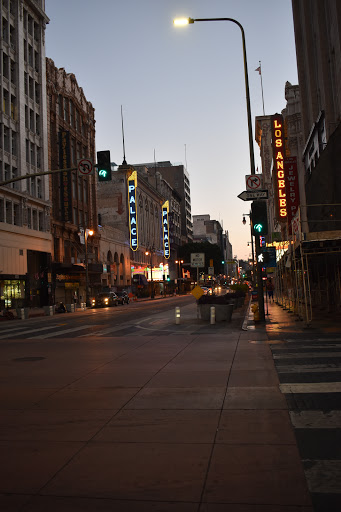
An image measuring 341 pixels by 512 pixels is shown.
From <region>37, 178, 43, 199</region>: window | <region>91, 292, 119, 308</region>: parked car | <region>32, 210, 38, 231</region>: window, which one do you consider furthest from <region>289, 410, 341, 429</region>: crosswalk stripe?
<region>37, 178, 43, 199</region>: window

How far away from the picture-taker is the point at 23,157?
161ft

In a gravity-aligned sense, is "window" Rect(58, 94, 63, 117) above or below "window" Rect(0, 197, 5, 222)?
above

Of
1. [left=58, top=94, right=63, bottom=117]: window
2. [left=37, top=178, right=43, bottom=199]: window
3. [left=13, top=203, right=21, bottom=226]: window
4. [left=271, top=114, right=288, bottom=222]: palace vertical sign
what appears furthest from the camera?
[left=58, top=94, right=63, bottom=117]: window

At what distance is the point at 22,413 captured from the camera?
23.1ft

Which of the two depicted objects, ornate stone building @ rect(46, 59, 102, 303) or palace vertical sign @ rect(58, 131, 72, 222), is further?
palace vertical sign @ rect(58, 131, 72, 222)

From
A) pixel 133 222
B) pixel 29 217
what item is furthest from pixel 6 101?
pixel 133 222

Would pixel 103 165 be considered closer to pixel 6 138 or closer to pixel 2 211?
pixel 2 211

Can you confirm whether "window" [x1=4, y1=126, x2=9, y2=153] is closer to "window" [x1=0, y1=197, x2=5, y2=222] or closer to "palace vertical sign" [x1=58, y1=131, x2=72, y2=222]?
"window" [x1=0, y1=197, x2=5, y2=222]

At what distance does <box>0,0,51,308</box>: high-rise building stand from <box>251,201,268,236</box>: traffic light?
1193 inches

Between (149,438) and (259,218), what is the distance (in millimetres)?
15565

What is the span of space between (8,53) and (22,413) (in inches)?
1895

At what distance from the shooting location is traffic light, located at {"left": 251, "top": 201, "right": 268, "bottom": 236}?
20.2 metres

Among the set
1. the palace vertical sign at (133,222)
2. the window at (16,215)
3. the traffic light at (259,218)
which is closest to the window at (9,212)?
the window at (16,215)

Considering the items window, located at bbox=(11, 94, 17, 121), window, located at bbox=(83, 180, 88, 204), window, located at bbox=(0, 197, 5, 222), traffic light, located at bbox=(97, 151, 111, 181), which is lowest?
traffic light, located at bbox=(97, 151, 111, 181)
